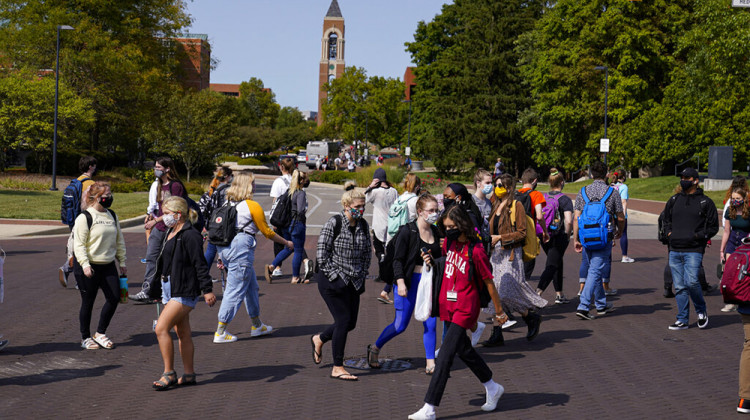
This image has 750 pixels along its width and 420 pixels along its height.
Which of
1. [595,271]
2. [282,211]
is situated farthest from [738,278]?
[282,211]

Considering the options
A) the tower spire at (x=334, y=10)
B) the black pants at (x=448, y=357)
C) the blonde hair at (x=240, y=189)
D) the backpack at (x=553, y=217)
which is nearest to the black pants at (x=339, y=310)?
the black pants at (x=448, y=357)

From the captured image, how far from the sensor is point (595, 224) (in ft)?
30.0

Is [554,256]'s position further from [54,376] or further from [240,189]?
[54,376]

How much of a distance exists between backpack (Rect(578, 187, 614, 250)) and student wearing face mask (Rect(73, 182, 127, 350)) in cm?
530

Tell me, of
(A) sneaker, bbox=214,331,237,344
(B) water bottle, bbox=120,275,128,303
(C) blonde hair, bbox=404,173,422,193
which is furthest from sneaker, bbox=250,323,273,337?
(C) blonde hair, bbox=404,173,422,193

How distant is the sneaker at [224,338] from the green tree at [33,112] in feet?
99.8

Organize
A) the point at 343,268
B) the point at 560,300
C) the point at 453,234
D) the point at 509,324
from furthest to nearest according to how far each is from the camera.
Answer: the point at 560,300 → the point at 509,324 → the point at 343,268 → the point at 453,234

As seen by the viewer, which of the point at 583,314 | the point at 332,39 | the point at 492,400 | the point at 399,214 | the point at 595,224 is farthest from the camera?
the point at 332,39

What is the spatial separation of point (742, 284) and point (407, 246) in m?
2.71

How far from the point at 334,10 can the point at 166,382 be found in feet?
526

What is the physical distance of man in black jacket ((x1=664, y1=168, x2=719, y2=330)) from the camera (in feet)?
28.5

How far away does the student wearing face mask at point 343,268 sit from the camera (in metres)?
6.68

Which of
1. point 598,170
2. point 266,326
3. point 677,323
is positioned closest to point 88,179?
→ point 266,326

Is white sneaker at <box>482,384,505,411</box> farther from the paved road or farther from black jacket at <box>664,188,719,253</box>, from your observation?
black jacket at <box>664,188,719,253</box>
